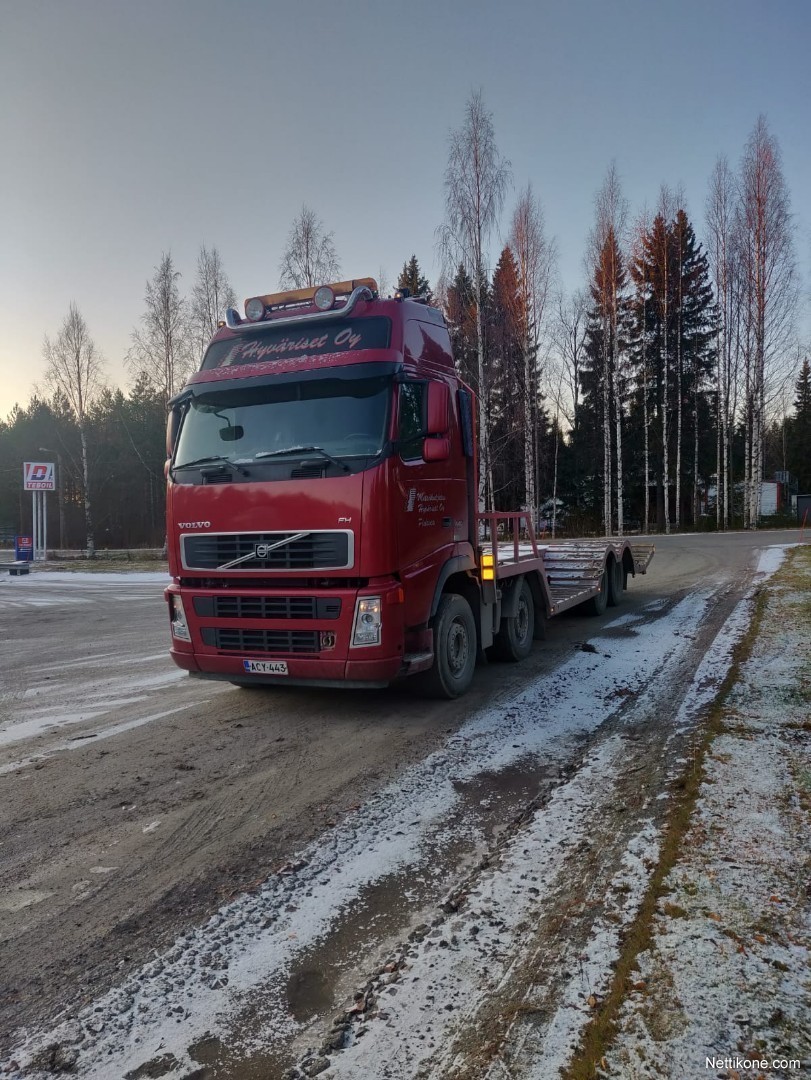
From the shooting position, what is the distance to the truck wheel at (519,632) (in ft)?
24.3

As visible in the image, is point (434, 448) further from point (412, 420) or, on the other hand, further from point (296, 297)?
point (296, 297)

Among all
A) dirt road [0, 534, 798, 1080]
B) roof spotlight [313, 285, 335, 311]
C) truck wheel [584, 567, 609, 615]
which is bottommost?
dirt road [0, 534, 798, 1080]

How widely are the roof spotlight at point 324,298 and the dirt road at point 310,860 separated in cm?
357

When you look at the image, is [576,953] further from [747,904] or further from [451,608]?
[451,608]

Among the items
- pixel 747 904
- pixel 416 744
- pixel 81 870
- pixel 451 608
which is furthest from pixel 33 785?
pixel 747 904

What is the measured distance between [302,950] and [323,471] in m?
3.35

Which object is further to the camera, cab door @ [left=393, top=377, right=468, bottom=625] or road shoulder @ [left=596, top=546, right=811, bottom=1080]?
cab door @ [left=393, top=377, right=468, bottom=625]

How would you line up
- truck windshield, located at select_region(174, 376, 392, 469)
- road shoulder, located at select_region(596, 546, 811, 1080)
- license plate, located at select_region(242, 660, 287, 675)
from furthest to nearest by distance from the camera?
license plate, located at select_region(242, 660, 287, 675), truck windshield, located at select_region(174, 376, 392, 469), road shoulder, located at select_region(596, 546, 811, 1080)

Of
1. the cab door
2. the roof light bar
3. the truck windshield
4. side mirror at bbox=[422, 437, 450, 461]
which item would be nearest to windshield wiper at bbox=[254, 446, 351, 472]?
the truck windshield

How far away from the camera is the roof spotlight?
590 centimetres

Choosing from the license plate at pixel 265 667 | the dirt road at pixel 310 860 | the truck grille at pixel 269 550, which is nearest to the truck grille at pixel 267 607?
the truck grille at pixel 269 550

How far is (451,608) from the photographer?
609 centimetres

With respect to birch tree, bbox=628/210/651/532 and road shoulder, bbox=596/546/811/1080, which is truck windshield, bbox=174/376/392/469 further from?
birch tree, bbox=628/210/651/532

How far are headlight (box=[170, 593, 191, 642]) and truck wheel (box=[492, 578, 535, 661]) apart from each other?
3.32m
